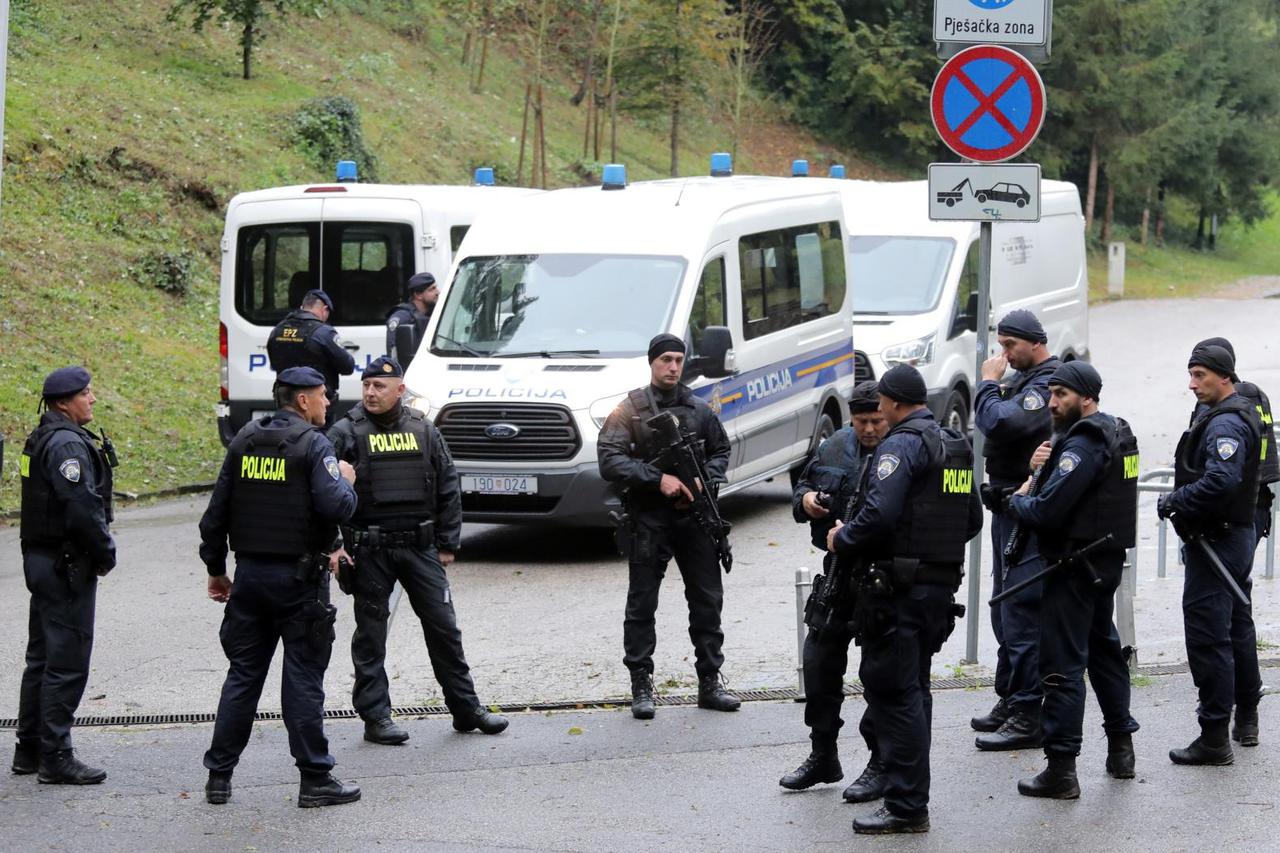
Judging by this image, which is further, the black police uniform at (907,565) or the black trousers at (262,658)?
the black trousers at (262,658)

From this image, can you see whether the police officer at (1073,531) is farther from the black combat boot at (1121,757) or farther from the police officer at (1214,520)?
the police officer at (1214,520)

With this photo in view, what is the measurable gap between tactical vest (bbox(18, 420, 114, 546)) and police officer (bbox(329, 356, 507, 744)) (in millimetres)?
1157

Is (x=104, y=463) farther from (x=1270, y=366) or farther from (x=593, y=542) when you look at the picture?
(x=1270, y=366)

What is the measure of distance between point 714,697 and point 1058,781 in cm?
204

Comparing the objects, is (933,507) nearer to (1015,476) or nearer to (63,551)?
(1015,476)

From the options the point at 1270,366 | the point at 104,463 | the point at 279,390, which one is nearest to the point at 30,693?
the point at 104,463

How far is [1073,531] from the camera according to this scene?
6.69 m

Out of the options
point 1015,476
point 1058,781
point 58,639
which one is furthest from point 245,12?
point 1058,781

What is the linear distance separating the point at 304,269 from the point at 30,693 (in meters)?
8.58

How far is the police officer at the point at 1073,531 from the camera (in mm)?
6676

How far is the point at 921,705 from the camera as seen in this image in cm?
649

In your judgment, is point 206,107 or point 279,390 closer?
point 279,390

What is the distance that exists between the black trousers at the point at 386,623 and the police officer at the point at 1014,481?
237 cm

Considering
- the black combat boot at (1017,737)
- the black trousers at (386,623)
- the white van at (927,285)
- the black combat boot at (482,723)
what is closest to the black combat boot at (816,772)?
the black combat boot at (1017,737)
